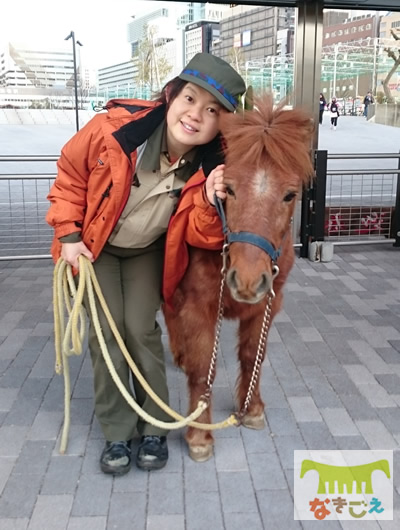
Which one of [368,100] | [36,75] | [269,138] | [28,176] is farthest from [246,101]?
A: [368,100]

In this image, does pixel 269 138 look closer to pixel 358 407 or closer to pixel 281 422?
pixel 281 422

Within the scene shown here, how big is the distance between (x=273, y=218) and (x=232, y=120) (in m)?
0.46

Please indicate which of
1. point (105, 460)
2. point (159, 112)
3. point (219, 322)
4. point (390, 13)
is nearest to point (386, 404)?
point (219, 322)

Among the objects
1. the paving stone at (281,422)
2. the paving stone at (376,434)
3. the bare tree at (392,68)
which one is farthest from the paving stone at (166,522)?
the bare tree at (392,68)

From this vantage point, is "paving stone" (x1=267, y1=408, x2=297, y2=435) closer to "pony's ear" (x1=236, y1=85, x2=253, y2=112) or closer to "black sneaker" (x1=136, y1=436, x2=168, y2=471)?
"black sneaker" (x1=136, y1=436, x2=168, y2=471)

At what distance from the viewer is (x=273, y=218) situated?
2.03m

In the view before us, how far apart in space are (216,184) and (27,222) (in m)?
6.31

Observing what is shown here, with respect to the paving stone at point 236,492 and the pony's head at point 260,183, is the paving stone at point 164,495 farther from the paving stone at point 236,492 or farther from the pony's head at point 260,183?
the pony's head at point 260,183

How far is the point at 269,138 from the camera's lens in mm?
2037

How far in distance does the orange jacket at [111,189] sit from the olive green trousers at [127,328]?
6.0 inches

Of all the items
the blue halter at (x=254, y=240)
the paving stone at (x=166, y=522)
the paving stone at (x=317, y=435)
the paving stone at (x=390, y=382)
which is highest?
the blue halter at (x=254, y=240)

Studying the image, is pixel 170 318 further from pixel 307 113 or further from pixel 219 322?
pixel 307 113

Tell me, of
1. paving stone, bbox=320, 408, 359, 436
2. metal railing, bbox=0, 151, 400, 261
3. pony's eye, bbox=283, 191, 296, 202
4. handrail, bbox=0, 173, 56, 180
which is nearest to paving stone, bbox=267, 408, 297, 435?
paving stone, bbox=320, 408, 359, 436

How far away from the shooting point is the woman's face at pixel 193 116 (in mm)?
2314
